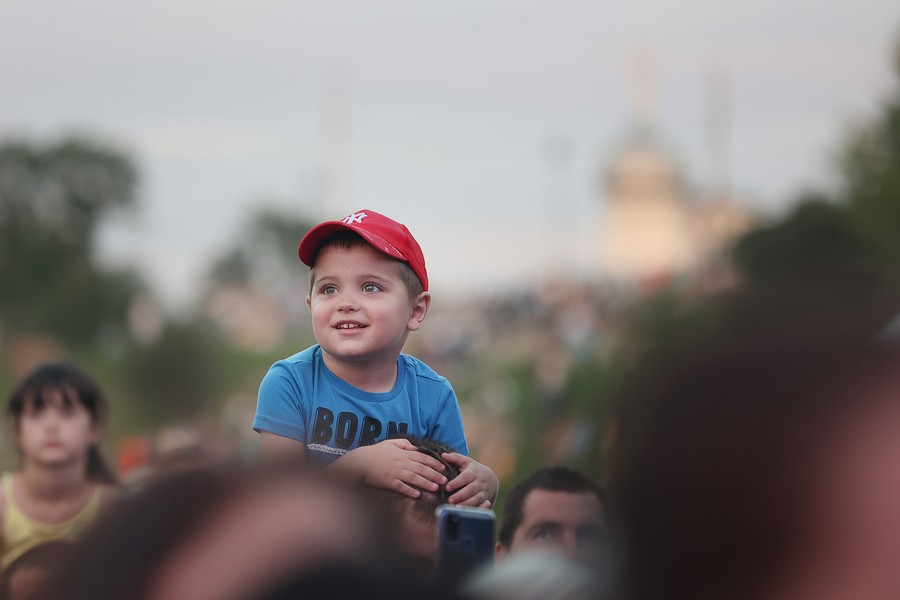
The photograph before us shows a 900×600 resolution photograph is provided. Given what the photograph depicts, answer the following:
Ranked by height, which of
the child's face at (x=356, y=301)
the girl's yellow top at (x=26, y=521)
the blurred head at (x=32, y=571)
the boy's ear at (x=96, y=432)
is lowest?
the blurred head at (x=32, y=571)

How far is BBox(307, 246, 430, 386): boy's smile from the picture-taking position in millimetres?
2307

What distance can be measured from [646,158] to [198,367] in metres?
76.5

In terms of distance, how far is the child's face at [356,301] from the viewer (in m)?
2.31

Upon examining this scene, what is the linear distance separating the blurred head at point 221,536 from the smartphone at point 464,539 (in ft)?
0.74

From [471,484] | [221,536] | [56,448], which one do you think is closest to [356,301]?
[471,484]

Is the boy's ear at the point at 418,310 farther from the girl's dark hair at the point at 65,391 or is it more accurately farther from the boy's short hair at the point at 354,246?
the girl's dark hair at the point at 65,391

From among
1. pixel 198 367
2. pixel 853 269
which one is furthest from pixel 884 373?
pixel 198 367

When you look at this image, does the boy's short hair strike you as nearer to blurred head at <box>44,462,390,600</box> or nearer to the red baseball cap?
the red baseball cap

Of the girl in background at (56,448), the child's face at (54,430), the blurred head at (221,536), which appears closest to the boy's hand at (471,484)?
the blurred head at (221,536)

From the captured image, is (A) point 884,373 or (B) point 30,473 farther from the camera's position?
(B) point 30,473

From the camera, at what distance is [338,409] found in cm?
238

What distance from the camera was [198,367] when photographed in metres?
28.7

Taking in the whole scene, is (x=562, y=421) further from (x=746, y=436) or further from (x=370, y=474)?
(x=746, y=436)

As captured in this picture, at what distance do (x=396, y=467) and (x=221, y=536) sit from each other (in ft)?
3.13
